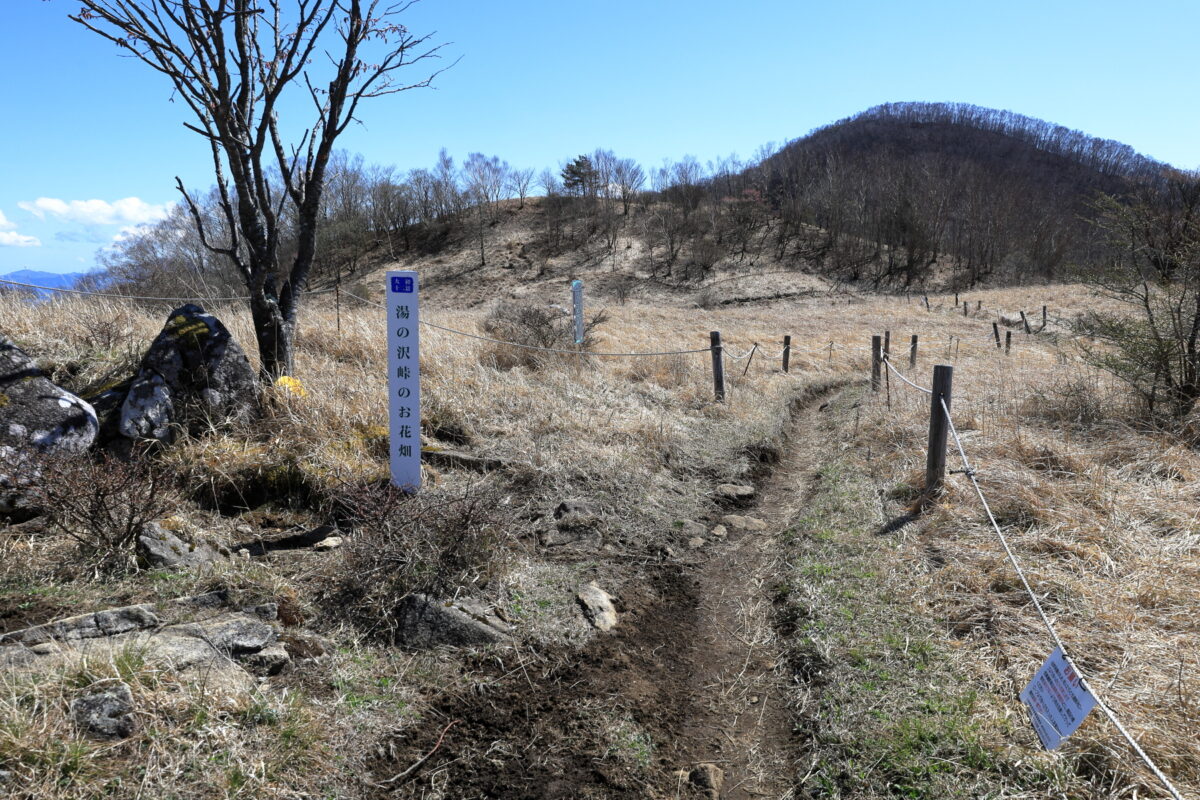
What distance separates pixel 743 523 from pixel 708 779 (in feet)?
10.5

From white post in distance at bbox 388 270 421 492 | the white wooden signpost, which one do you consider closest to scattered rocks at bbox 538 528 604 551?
white post in distance at bbox 388 270 421 492

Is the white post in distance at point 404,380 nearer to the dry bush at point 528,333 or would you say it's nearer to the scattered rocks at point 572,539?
the scattered rocks at point 572,539

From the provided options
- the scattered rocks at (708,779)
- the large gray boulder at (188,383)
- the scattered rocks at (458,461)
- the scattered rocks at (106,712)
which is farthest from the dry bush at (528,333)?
the scattered rocks at (106,712)

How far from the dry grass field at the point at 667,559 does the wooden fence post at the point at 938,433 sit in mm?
255

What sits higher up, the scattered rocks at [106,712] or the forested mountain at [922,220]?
the forested mountain at [922,220]

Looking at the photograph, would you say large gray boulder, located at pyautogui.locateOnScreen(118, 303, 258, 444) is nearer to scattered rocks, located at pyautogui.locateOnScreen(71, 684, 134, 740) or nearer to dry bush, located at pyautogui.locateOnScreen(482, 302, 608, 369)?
scattered rocks, located at pyautogui.locateOnScreen(71, 684, 134, 740)

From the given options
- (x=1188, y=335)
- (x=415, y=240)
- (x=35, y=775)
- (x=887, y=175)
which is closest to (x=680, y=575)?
(x=35, y=775)

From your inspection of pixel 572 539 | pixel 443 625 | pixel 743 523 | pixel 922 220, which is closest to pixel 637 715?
pixel 443 625

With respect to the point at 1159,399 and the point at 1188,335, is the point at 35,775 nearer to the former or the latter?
the point at 1159,399

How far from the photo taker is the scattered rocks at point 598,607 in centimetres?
413

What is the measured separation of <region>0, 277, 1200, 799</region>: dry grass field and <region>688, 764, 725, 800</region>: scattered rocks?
0.59 feet

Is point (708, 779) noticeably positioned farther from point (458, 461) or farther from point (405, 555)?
point (458, 461)

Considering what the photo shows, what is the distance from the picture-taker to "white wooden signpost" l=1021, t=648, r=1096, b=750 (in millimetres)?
2373

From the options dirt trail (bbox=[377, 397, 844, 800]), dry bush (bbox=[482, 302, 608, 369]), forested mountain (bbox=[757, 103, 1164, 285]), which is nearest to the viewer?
dirt trail (bbox=[377, 397, 844, 800])
